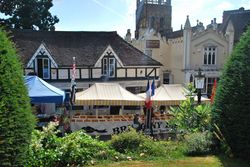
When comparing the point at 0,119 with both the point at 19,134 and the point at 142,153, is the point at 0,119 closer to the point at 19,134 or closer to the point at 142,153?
the point at 19,134

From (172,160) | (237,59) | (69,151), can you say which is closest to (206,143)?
(172,160)

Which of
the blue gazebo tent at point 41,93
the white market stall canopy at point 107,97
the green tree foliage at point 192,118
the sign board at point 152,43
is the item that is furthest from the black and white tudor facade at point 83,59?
the green tree foliage at point 192,118

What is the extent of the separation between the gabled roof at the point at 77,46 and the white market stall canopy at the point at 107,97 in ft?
23.2

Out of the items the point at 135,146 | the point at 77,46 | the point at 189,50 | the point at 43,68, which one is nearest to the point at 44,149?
the point at 135,146

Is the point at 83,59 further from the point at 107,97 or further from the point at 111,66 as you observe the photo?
the point at 107,97

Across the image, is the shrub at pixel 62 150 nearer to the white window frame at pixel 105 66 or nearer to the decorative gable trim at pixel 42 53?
the decorative gable trim at pixel 42 53

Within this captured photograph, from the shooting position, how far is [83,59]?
29.8m

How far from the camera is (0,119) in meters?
5.71

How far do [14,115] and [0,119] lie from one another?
31cm

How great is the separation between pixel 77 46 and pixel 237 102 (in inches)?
943

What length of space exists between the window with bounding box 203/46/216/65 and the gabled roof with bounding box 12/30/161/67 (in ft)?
23.6

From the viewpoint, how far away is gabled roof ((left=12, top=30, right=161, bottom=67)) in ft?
96.6

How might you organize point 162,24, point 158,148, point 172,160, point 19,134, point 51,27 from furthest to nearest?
1. point 162,24
2. point 51,27
3. point 158,148
4. point 172,160
5. point 19,134

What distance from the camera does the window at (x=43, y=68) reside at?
1117 inches
